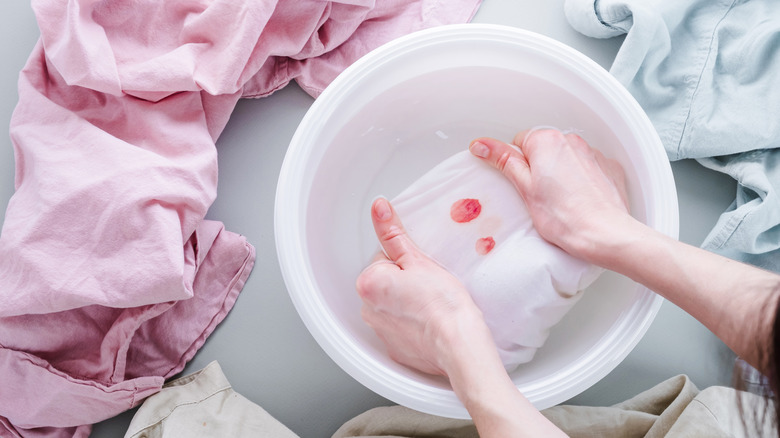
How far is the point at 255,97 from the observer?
877mm

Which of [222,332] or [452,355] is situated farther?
[222,332]

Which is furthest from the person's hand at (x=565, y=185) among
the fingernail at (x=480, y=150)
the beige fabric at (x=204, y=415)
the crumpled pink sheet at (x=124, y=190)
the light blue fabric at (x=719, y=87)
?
the beige fabric at (x=204, y=415)

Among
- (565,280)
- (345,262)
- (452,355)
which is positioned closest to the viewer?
(452,355)

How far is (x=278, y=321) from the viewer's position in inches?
34.1

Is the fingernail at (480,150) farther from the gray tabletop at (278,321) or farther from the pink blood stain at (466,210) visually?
the gray tabletop at (278,321)

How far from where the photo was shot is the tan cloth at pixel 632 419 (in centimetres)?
75

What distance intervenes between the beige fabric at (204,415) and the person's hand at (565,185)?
443mm

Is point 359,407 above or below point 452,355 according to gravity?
below

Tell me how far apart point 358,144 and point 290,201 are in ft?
0.66

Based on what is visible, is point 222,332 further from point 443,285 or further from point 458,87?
point 458,87

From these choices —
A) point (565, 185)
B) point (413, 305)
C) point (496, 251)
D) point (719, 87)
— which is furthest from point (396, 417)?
point (719, 87)

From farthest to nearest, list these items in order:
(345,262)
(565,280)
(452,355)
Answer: (345,262) → (565,280) → (452,355)

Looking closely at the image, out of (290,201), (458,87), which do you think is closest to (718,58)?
(458,87)

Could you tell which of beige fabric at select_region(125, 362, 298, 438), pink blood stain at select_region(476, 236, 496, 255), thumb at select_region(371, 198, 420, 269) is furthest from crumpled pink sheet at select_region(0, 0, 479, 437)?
pink blood stain at select_region(476, 236, 496, 255)
